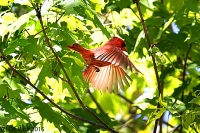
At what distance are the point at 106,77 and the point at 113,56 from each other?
1.46 ft

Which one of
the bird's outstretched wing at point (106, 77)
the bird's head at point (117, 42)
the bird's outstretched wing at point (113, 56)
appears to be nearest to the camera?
the bird's outstretched wing at point (113, 56)

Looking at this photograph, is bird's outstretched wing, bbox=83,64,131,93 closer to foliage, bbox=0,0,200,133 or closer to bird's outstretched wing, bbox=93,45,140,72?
foliage, bbox=0,0,200,133

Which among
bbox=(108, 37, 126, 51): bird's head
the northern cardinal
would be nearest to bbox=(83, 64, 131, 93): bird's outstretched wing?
the northern cardinal

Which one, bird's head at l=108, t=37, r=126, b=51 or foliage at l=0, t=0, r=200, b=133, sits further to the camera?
bird's head at l=108, t=37, r=126, b=51

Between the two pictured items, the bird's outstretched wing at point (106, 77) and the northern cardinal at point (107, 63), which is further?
the bird's outstretched wing at point (106, 77)

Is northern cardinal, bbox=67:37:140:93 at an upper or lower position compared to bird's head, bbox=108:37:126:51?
lower

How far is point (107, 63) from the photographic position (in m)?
2.15

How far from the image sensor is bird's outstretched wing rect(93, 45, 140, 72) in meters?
1.95

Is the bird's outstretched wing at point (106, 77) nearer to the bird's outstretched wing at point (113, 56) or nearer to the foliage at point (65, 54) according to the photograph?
the foliage at point (65, 54)

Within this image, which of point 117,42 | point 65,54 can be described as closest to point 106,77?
point 117,42

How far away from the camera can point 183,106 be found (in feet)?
9.11

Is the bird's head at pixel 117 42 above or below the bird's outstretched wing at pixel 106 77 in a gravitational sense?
above

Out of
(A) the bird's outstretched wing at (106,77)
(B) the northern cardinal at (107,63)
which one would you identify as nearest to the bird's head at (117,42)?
(B) the northern cardinal at (107,63)

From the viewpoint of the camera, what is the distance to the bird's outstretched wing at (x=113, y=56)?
6.41 ft
